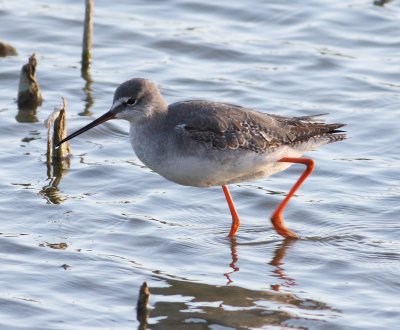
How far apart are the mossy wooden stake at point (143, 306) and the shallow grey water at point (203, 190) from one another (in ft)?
1.61

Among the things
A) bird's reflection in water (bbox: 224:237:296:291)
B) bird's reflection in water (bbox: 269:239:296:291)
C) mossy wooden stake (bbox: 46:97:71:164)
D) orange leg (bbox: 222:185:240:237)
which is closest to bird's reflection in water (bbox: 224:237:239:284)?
bird's reflection in water (bbox: 224:237:296:291)

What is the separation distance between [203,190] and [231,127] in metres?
2.02

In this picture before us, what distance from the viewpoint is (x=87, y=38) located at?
15.8 metres

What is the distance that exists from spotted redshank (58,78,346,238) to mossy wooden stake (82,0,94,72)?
4893 mm

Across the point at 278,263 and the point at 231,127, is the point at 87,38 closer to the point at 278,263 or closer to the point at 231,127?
the point at 231,127

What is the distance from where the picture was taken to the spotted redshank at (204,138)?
33.8 ft

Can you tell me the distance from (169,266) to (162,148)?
1.18 meters

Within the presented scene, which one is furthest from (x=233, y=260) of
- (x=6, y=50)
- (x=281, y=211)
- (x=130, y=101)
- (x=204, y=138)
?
(x=6, y=50)

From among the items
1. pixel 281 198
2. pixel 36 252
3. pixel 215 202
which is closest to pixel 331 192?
pixel 281 198

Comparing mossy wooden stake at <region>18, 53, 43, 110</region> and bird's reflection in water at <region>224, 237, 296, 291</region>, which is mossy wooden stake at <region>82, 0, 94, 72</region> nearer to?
mossy wooden stake at <region>18, 53, 43, 110</region>

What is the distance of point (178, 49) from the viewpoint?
1702 centimetres

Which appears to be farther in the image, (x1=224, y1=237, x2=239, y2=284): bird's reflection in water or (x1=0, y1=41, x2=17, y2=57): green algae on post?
(x1=0, y1=41, x2=17, y2=57): green algae on post

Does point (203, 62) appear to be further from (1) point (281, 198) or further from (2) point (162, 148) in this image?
(2) point (162, 148)

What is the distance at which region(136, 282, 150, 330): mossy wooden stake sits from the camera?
7.87 meters
